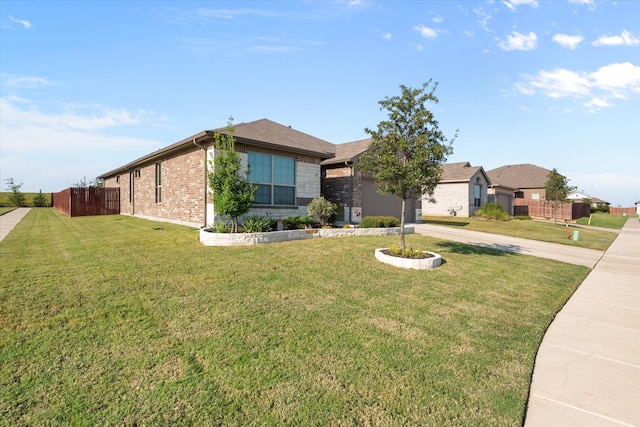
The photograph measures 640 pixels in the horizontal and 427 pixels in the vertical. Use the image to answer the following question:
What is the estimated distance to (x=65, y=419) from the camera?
248 cm

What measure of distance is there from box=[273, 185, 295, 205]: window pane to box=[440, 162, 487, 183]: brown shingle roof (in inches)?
715

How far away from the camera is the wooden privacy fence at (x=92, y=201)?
2272 centimetres

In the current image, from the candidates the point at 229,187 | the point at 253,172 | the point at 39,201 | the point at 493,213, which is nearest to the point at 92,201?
the point at 253,172

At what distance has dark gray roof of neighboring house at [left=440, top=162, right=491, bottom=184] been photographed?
27727mm

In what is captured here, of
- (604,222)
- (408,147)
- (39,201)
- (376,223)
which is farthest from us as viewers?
(39,201)

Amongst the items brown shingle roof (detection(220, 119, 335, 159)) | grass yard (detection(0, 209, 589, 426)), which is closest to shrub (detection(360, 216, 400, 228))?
brown shingle roof (detection(220, 119, 335, 159))

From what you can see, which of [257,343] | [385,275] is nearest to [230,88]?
[385,275]

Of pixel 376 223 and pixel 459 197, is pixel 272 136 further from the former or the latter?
pixel 459 197

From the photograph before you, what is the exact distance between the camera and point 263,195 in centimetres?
1369

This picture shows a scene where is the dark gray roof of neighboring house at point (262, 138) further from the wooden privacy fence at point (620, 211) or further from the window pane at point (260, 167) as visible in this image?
the wooden privacy fence at point (620, 211)

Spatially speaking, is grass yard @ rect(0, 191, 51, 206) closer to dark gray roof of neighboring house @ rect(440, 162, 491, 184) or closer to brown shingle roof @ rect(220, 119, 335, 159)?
brown shingle roof @ rect(220, 119, 335, 159)

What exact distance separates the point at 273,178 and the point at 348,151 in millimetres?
6170

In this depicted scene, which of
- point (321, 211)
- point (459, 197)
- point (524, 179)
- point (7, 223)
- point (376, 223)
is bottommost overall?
point (7, 223)

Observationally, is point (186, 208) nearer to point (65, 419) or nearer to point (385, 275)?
point (385, 275)
